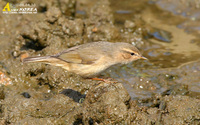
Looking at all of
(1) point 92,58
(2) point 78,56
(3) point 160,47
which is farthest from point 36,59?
(3) point 160,47

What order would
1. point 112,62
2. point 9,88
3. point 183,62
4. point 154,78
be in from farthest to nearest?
point 183,62 → point 154,78 → point 9,88 → point 112,62

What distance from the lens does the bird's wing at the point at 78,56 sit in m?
6.43

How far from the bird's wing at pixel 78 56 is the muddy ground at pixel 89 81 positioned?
0.66m

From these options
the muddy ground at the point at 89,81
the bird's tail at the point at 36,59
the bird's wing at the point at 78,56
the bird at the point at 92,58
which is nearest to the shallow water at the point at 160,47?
the muddy ground at the point at 89,81

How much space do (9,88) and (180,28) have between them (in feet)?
22.7

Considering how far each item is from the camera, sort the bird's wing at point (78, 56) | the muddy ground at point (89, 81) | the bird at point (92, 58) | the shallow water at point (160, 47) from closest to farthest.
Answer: the muddy ground at point (89, 81) < the bird at point (92, 58) < the bird's wing at point (78, 56) < the shallow water at point (160, 47)

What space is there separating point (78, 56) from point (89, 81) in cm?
102

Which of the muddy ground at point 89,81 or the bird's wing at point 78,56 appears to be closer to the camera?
the muddy ground at point 89,81

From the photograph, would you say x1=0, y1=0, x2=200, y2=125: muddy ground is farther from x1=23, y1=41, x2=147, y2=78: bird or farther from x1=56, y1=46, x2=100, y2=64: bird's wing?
x1=56, y1=46, x2=100, y2=64: bird's wing

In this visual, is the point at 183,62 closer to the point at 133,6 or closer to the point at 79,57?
the point at 79,57

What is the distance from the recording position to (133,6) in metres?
13.0

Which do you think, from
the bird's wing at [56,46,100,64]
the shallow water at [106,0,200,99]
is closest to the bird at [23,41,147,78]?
the bird's wing at [56,46,100,64]

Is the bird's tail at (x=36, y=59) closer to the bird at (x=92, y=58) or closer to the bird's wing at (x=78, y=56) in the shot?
the bird at (x=92, y=58)

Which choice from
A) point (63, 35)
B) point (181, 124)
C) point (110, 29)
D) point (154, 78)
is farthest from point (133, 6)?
point (181, 124)
